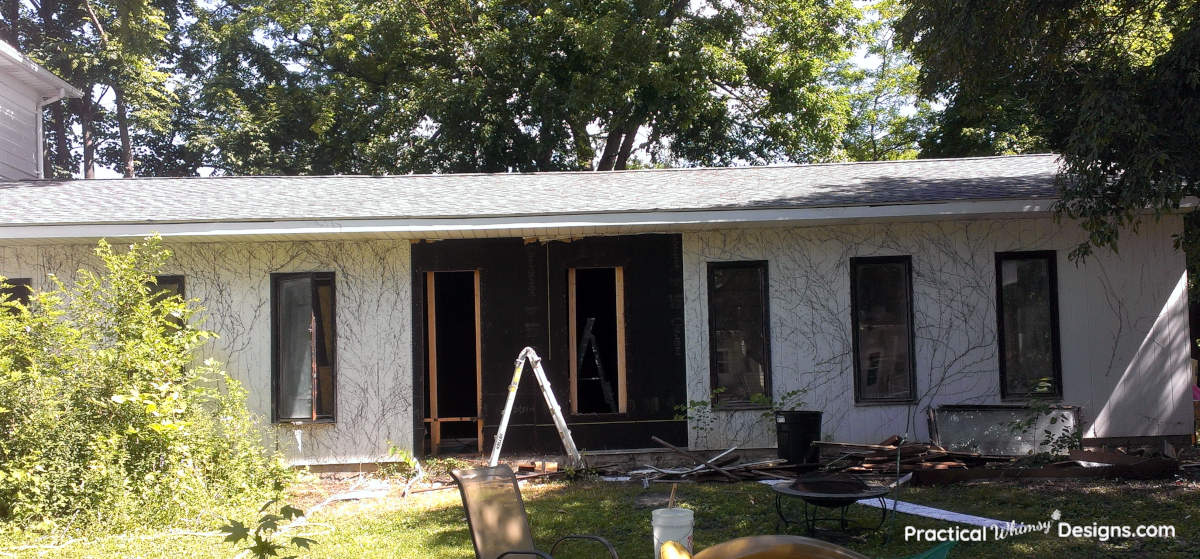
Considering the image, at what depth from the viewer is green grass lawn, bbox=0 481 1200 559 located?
6086mm

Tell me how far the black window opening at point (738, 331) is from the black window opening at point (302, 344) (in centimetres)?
410

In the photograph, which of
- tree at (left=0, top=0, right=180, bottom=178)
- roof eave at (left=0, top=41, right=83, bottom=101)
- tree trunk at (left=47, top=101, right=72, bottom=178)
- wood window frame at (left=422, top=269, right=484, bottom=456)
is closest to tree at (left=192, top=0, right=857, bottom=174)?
tree at (left=0, top=0, right=180, bottom=178)

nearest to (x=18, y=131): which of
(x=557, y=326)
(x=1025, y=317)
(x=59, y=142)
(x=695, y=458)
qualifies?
(x=557, y=326)

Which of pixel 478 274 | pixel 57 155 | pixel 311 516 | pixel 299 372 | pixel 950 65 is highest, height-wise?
pixel 57 155

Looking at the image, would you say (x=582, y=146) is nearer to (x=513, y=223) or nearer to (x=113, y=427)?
(x=513, y=223)

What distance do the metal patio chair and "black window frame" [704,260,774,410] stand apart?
4701 mm

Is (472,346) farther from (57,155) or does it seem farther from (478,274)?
(57,155)

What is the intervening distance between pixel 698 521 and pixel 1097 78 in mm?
5053

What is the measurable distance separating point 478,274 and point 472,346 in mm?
3264

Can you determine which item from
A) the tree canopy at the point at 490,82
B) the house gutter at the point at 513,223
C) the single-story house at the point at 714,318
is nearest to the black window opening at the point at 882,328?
the single-story house at the point at 714,318

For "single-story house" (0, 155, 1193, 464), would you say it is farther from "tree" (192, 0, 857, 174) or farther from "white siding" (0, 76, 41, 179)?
"tree" (192, 0, 857, 174)

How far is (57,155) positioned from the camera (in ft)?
87.4

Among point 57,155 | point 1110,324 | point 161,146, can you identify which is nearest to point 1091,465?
point 1110,324

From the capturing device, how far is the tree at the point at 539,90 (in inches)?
789
